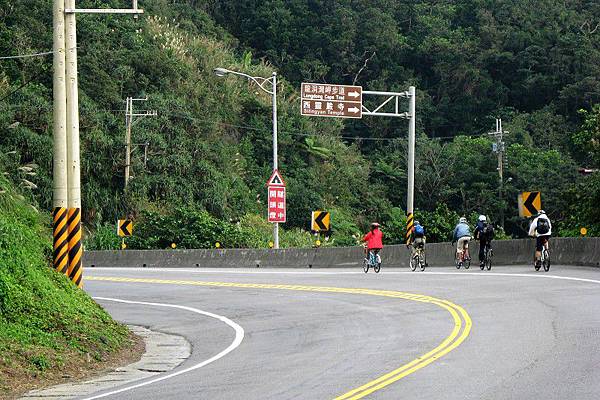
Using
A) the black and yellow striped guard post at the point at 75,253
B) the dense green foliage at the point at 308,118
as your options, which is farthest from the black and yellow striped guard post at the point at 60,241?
the dense green foliage at the point at 308,118

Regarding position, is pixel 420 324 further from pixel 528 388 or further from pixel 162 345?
pixel 528 388

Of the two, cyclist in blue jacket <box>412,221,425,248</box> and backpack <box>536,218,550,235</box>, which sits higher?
backpack <box>536,218,550,235</box>

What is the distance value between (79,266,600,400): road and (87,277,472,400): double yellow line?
0.09ft

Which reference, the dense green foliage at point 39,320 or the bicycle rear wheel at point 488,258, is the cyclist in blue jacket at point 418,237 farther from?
the dense green foliage at point 39,320

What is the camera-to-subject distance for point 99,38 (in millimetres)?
75125

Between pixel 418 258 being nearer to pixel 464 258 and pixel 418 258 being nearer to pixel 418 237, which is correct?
pixel 418 237

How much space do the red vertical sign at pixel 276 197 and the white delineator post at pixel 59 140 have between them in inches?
906

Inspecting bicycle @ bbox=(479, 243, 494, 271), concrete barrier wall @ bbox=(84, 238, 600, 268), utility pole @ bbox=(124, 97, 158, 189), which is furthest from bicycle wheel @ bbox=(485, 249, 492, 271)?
utility pole @ bbox=(124, 97, 158, 189)

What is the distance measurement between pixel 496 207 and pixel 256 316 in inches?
2302

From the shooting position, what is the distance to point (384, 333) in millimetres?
19609

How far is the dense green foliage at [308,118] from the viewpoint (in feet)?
220

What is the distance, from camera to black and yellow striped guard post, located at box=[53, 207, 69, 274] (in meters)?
23.3

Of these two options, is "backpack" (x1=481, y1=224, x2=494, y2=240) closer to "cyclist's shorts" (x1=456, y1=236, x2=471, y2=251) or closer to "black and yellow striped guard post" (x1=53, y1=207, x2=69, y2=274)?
"cyclist's shorts" (x1=456, y1=236, x2=471, y2=251)

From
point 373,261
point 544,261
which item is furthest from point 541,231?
point 373,261
